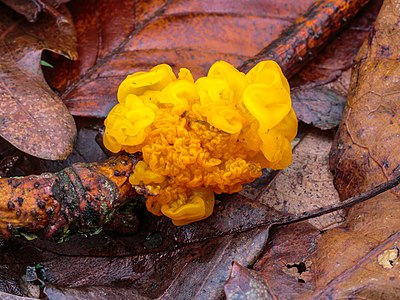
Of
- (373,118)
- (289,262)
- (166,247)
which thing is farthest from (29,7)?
(289,262)

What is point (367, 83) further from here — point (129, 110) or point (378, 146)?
point (129, 110)

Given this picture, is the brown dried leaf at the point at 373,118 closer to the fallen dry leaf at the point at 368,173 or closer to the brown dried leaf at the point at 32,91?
the fallen dry leaf at the point at 368,173

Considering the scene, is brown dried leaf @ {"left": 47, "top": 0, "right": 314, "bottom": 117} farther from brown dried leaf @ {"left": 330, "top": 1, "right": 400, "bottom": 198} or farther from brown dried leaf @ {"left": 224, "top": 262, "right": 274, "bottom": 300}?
brown dried leaf @ {"left": 224, "top": 262, "right": 274, "bottom": 300}

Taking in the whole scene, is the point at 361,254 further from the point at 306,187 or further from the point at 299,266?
the point at 306,187

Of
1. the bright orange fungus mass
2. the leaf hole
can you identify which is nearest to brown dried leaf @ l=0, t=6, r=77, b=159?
the bright orange fungus mass

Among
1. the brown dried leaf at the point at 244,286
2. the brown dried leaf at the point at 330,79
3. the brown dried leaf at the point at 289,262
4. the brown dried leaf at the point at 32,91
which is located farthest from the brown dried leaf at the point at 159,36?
the brown dried leaf at the point at 244,286

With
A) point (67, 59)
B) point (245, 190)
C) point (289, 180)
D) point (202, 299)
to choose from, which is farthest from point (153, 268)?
point (67, 59)

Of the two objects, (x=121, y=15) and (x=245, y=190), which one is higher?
(x=121, y=15)
